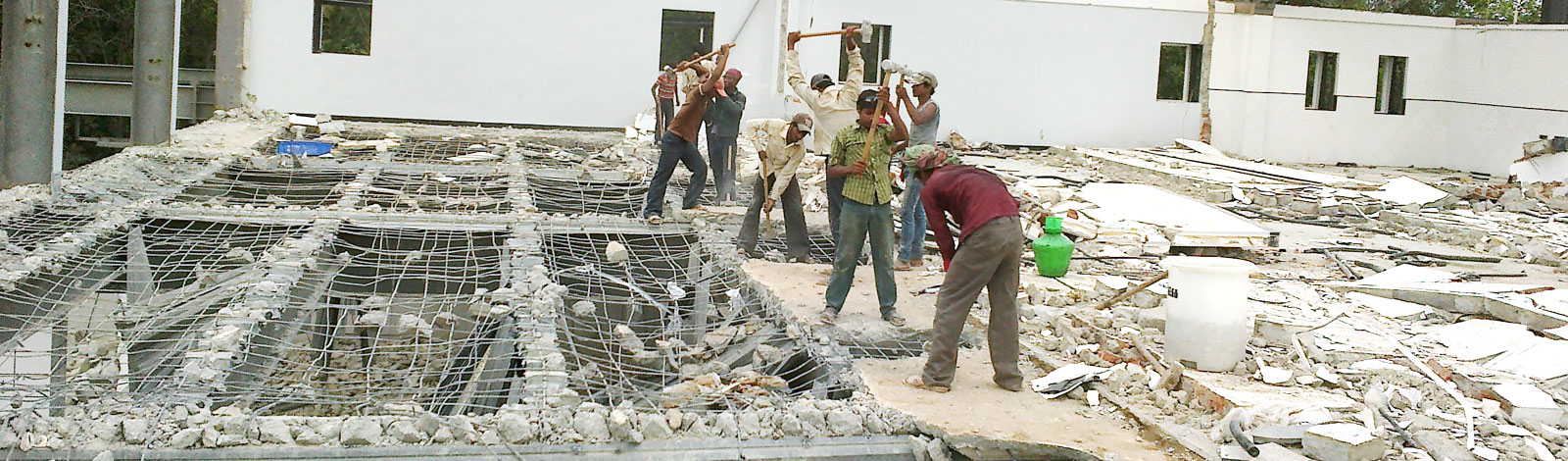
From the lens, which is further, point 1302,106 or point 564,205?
point 1302,106

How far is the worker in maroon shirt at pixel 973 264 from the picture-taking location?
239 inches

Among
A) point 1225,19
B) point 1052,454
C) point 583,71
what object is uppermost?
point 1225,19

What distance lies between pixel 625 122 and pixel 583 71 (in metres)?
0.99

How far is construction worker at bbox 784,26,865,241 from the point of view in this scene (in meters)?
9.15

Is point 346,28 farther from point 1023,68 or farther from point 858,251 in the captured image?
point 858,251

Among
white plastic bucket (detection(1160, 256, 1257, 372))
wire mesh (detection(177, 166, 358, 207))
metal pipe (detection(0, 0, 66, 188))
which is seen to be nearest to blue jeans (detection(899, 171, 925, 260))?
white plastic bucket (detection(1160, 256, 1257, 372))

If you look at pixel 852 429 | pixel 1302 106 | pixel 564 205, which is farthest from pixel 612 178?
pixel 1302 106

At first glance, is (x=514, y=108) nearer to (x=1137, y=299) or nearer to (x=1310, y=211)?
(x=1310, y=211)

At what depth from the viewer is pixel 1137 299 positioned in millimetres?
8328

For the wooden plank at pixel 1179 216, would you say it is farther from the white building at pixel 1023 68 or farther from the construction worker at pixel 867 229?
the white building at pixel 1023 68

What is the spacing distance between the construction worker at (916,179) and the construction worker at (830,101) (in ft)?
1.32

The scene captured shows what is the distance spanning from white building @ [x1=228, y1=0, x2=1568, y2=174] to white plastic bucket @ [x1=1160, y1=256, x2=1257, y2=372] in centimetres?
1312

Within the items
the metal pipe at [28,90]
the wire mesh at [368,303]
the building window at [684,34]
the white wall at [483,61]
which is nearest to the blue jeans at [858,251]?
the wire mesh at [368,303]

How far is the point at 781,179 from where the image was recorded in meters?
9.34
